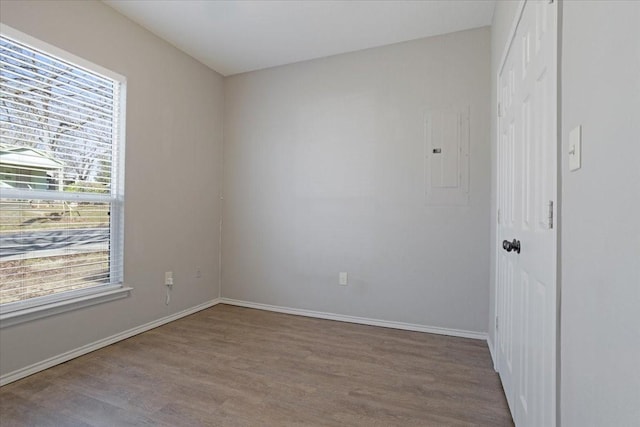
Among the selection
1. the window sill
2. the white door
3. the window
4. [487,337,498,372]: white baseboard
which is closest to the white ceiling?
the window

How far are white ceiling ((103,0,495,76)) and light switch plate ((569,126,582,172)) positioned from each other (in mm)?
2202

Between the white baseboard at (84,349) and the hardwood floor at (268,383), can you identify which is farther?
the white baseboard at (84,349)

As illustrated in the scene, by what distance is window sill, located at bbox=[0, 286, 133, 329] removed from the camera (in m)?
2.11

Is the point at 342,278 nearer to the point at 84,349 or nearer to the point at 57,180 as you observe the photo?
the point at 84,349

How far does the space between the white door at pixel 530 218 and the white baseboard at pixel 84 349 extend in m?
2.90

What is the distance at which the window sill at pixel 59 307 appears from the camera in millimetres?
2107

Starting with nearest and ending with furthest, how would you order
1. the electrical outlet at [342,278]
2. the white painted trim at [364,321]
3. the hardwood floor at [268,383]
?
the hardwood floor at [268,383] → the white painted trim at [364,321] → the electrical outlet at [342,278]

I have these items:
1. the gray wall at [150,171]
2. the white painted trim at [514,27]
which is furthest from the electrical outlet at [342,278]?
Answer: the white painted trim at [514,27]

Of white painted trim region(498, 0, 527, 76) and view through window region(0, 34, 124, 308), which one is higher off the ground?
white painted trim region(498, 0, 527, 76)

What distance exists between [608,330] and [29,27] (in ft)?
10.8

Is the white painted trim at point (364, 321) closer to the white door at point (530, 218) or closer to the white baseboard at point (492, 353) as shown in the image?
the white baseboard at point (492, 353)

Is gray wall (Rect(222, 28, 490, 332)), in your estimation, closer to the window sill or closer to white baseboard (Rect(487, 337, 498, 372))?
white baseboard (Rect(487, 337, 498, 372))

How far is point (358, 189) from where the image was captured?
337cm

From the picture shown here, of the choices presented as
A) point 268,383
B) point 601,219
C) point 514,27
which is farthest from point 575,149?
point 268,383
